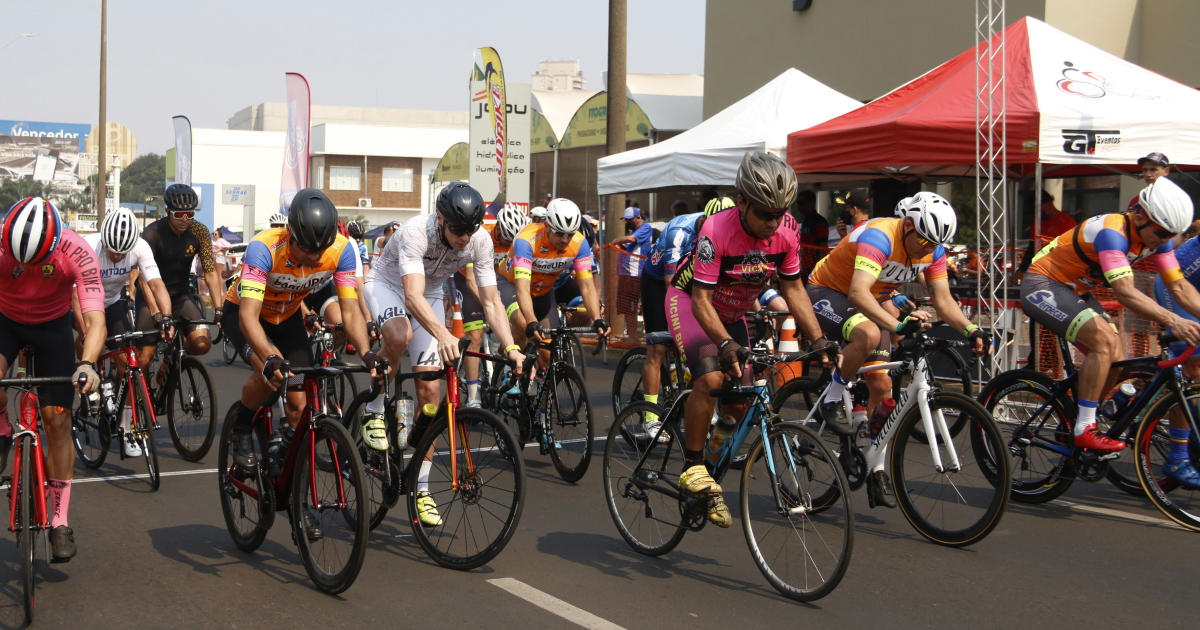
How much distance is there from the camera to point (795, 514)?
4.91m

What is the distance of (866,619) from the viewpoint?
4754mm

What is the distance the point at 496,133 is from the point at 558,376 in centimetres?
846

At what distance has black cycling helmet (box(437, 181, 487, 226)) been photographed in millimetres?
6078

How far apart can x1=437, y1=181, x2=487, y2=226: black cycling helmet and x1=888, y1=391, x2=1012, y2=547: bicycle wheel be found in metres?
2.62

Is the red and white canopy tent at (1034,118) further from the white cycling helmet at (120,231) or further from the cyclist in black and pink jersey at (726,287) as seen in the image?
the white cycling helmet at (120,231)

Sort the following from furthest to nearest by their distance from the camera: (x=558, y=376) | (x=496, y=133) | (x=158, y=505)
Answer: (x=496, y=133), (x=558, y=376), (x=158, y=505)

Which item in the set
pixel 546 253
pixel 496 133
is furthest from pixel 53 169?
pixel 546 253

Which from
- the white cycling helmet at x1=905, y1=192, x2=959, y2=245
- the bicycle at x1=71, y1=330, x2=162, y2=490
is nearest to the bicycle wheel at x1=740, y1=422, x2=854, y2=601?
the white cycling helmet at x1=905, y1=192, x2=959, y2=245

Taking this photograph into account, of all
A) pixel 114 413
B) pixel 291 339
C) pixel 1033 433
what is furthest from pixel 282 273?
pixel 1033 433

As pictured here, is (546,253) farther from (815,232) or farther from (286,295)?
(815,232)

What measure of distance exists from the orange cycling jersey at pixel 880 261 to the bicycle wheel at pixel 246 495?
3676mm

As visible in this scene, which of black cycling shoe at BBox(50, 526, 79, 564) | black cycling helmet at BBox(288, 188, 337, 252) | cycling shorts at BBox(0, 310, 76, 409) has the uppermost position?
black cycling helmet at BBox(288, 188, 337, 252)

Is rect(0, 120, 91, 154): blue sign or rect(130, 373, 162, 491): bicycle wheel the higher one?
rect(0, 120, 91, 154): blue sign

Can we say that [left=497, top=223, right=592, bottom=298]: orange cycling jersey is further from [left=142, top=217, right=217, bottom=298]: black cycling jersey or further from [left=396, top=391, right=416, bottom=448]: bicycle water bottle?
[left=396, top=391, right=416, bottom=448]: bicycle water bottle
